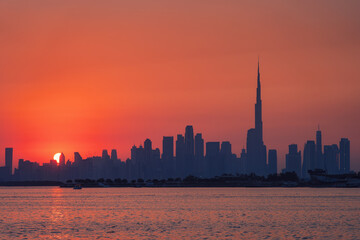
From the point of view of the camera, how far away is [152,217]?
408ft

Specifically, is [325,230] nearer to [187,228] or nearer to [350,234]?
[350,234]

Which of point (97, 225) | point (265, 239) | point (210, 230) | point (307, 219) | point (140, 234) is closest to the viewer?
point (265, 239)

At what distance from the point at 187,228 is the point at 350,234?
2448cm

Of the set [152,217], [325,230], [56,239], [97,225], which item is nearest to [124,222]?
[97,225]

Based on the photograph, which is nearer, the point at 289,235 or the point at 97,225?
the point at 289,235

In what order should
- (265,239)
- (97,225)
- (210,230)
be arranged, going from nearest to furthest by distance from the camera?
1. (265,239)
2. (210,230)
3. (97,225)

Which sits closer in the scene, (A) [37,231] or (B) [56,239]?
(B) [56,239]

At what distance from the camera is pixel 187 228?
3856 inches

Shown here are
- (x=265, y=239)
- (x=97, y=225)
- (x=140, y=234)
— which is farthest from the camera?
(x=97, y=225)

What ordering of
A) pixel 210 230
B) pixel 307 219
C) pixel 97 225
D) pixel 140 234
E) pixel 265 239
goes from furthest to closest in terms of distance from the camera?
pixel 307 219 → pixel 97 225 → pixel 210 230 → pixel 140 234 → pixel 265 239

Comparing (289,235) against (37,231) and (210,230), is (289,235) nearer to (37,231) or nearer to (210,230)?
(210,230)

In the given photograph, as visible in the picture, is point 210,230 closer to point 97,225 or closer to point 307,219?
point 97,225

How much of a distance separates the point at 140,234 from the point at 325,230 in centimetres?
2844

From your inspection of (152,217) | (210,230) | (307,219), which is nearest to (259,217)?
(307,219)
